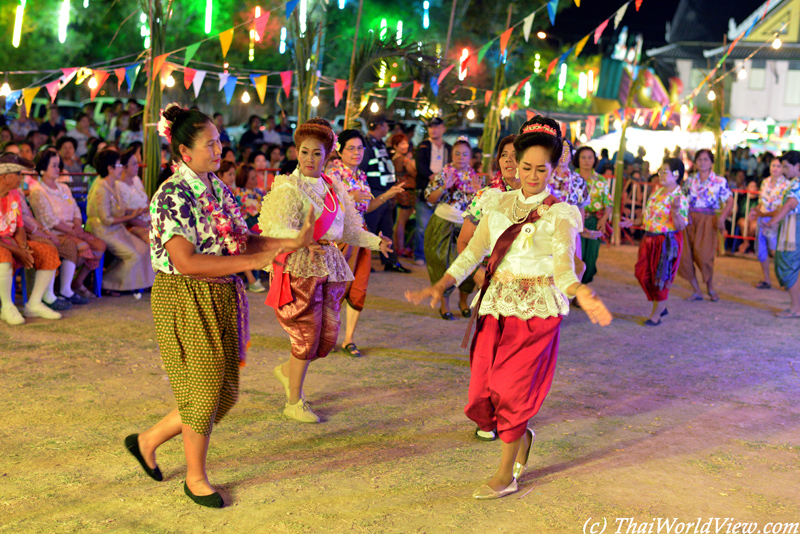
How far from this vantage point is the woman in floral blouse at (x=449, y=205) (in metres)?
7.98

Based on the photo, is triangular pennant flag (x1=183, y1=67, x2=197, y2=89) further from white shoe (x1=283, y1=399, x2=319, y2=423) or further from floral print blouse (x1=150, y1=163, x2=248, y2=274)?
floral print blouse (x1=150, y1=163, x2=248, y2=274)

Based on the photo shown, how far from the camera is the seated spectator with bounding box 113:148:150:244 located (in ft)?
27.5

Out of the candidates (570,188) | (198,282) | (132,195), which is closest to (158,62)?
(132,195)

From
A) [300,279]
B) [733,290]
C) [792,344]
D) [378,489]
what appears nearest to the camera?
[378,489]

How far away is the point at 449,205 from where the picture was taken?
791 cm

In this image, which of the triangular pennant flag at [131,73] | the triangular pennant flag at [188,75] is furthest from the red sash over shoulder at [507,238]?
the triangular pennant flag at [131,73]

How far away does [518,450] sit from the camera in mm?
4055

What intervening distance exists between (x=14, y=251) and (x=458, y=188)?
13.9 feet

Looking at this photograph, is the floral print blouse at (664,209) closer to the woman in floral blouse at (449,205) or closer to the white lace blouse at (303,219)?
the woman in floral blouse at (449,205)

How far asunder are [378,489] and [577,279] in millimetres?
1427

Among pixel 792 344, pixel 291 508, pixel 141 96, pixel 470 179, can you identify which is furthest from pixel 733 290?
pixel 141 96

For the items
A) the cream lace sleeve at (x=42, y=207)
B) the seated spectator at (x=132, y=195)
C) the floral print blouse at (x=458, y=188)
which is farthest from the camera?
the seated spectator at (x=132, y=195)

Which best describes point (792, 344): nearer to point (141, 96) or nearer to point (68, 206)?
point (68, 206)

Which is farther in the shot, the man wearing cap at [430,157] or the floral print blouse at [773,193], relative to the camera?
the man wearing cap at [430,157]
